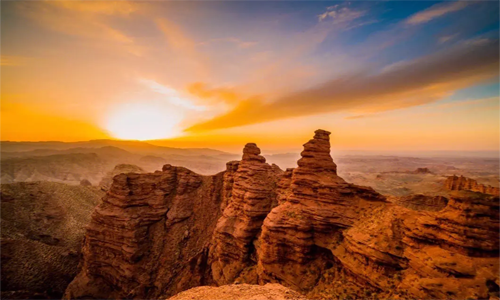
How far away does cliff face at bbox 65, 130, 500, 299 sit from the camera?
13.3 meters

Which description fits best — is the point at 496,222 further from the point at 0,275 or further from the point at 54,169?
the point at 54,169

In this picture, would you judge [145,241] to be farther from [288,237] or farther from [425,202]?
[425,202]

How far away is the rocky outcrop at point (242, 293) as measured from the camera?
11867 millimetres

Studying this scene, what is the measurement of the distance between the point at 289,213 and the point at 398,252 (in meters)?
10.5

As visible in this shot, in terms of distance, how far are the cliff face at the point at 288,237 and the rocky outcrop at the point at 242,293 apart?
813cm

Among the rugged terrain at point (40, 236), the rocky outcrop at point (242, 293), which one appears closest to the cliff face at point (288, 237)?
the rugged terrain at point (40, 236)

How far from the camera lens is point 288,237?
23.0 meters

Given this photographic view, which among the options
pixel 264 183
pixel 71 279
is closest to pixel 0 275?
pixel 71 279

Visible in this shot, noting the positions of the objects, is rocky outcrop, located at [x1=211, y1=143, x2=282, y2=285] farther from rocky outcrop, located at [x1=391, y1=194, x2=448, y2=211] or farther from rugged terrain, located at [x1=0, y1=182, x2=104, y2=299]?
rugged terrain, located at [x1=0, y1=182, x2=104, y2=299]

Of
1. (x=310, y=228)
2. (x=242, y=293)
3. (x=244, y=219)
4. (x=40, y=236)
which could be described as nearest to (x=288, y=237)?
(x=310, y=228)

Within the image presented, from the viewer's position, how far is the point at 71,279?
37.1m

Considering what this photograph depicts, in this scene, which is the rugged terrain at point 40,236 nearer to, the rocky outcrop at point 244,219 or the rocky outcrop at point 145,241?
the rocky outcrop at point 145,241

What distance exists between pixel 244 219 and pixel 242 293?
18446 mm

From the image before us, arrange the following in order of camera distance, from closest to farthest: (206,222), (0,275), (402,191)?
(0,275)
(206,222)
(402,191)
